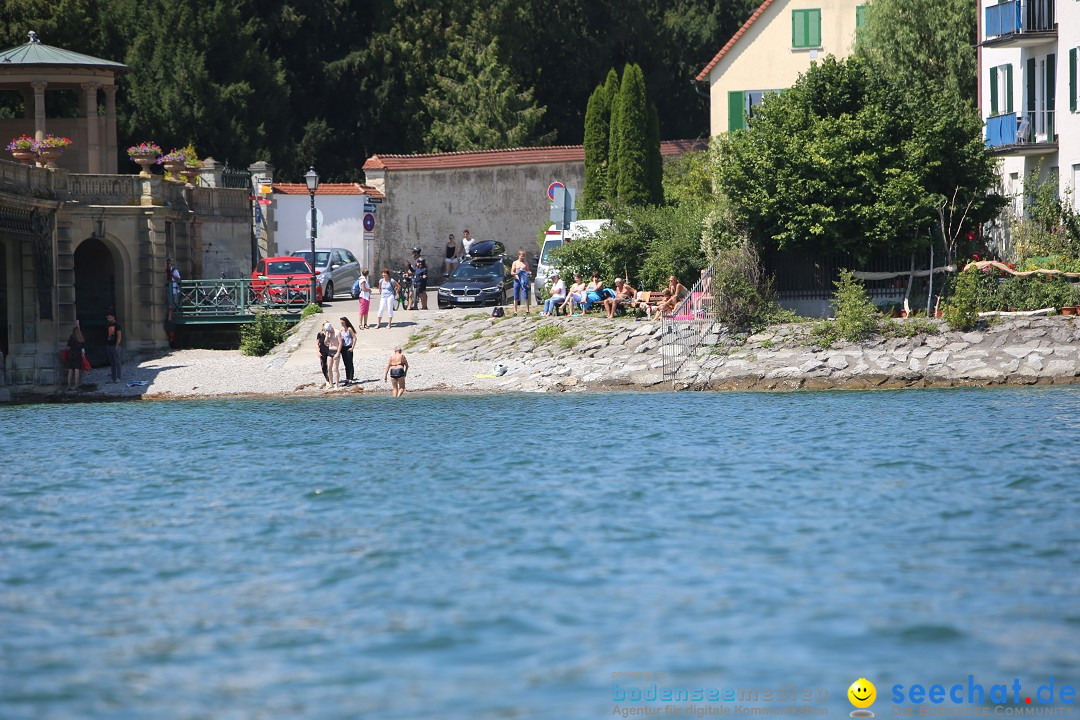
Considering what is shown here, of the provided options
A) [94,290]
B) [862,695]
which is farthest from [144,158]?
[862,695]

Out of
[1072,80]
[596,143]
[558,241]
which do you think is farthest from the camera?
[596,143]

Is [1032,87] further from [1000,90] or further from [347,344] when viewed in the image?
[347,344]

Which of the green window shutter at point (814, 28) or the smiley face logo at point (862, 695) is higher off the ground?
the green window shutter at point (814, 28)

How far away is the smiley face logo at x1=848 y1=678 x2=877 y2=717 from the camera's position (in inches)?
400

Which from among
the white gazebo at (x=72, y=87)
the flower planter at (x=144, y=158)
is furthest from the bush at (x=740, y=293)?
the white gazebo at (x=72, y=87)

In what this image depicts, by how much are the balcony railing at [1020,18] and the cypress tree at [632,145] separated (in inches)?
422

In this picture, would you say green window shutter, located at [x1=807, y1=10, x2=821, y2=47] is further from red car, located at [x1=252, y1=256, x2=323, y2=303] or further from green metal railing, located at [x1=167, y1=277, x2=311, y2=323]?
green metal railing, located at [x1=167, y1=277, x2=311, y2=323]

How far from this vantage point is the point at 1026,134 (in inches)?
1483

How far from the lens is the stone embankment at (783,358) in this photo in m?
30.8

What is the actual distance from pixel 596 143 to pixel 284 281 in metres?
11.9

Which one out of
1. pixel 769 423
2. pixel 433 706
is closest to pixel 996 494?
pixel 769 423

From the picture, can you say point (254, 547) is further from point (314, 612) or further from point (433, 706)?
point (433, 706)

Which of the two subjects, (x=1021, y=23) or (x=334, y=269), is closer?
(x=1021, y=23)

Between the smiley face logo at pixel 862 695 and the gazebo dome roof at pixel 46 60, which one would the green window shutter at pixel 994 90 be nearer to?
the gazebo dome roof at pixel 46 60
